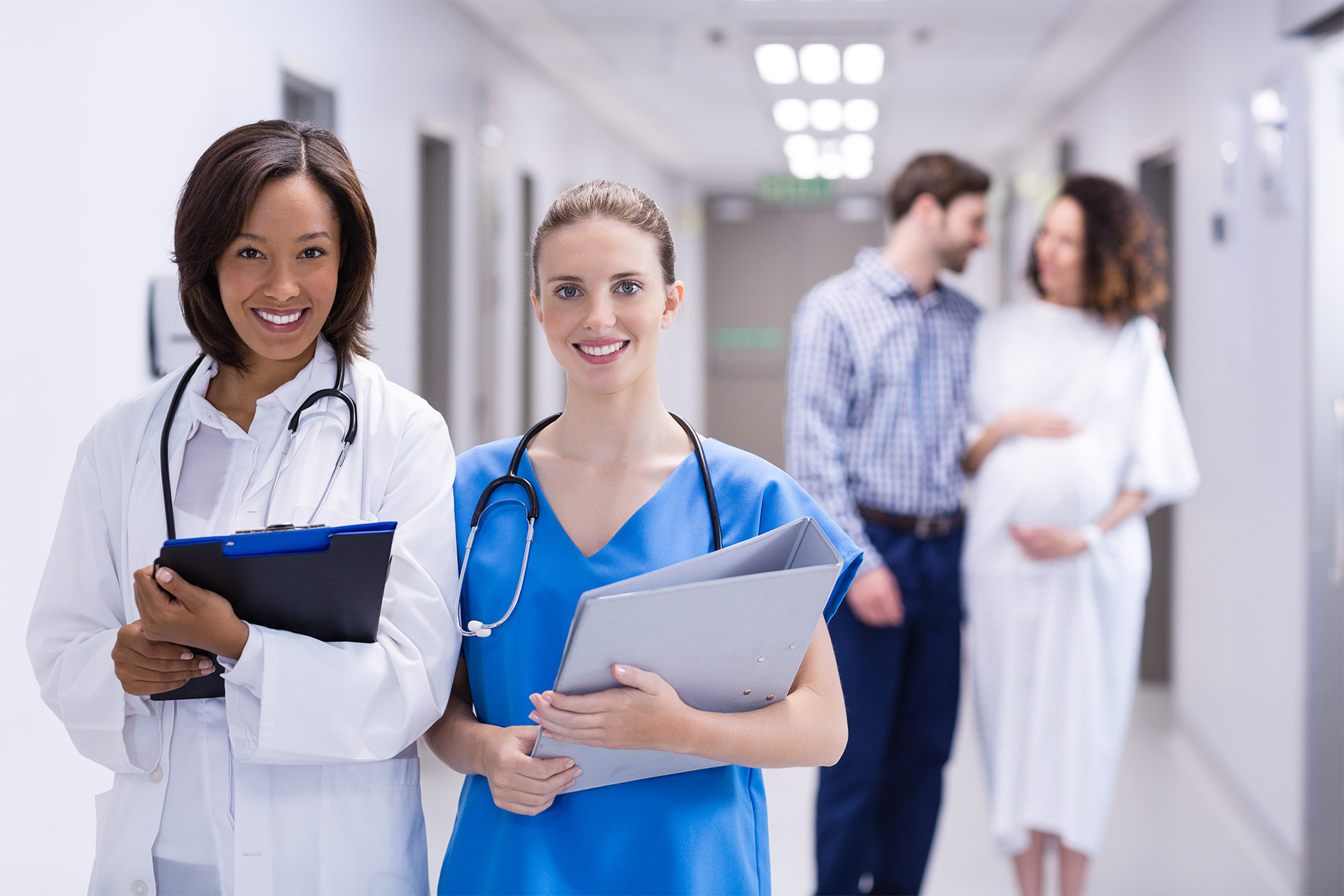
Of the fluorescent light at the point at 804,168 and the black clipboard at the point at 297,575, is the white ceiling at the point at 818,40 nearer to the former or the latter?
the fluorescent light at the point at 804,168

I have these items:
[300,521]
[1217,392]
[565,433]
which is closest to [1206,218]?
[1217,392]

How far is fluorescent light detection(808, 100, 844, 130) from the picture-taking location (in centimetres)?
619

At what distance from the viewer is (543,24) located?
180 inches

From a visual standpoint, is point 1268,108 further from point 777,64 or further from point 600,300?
point 600,300

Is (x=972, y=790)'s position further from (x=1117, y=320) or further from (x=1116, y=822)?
(x=1117, y=320)

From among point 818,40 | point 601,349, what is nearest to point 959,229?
point 601,349

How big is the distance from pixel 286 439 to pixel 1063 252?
1.93m

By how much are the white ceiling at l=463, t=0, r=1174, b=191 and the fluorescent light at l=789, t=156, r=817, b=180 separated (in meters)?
0.95

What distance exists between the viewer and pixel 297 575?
1.12m

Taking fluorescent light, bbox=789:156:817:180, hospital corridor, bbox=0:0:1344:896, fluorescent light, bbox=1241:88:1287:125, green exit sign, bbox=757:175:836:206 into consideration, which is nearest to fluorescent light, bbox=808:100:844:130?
hospital corridor, bbox=0:0:1344:896

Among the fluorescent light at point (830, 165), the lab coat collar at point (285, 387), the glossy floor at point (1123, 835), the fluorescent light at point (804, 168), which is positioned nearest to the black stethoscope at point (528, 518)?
the lab coat collar at point (285, 387)

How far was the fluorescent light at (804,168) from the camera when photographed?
8.56 metres

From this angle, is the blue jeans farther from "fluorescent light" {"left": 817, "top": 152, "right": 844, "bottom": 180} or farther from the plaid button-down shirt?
"fluorescent light" {"left": 817, "top": 152, "right": 844, "bottom": 180}

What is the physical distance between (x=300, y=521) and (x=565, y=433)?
33 cm
